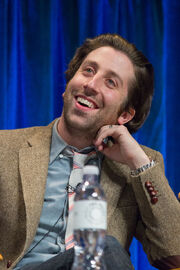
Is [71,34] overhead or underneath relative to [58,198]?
overhead

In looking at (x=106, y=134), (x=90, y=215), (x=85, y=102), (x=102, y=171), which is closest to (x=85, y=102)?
(x=85, y=102)

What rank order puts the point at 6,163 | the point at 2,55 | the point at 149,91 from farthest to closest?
the point at 2,55
the point at 149,91
the point at 6,163

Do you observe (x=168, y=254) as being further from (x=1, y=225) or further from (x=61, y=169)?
(x=1, y=225)

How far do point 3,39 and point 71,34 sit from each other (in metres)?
0.45

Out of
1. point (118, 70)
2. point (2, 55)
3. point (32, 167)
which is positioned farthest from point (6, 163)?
point (2, 55)

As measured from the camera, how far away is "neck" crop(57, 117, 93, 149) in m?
1.83

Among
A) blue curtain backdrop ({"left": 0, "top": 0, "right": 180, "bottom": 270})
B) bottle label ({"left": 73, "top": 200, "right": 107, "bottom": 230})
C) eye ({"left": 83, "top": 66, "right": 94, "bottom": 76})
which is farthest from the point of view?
blue curtain backdrop ({"left": 0, "top": 0, "right": 180, "bottom": 270})

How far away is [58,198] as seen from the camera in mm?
1685

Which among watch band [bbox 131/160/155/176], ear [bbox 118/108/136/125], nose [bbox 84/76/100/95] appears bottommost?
watch band [bbox 131/160/155/176]

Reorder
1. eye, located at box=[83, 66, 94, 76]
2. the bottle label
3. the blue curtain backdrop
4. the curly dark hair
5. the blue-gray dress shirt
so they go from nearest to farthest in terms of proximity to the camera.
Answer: the bottle label → the blue-gray dress shirt → eye, located at box=[83, 66, 94, 76] → the curly dark hair → the blue curtain backdrop

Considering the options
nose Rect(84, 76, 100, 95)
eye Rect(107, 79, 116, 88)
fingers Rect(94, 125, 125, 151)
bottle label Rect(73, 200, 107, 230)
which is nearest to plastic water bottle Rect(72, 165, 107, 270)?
bottle label Rect(73, 200, 107, 230)

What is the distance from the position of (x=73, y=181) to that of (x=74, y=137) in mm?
215

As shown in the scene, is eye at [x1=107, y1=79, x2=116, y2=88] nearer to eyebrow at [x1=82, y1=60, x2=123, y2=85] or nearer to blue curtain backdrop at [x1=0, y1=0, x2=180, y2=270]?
eyebrow at [x1=82, y1=60, x2=123, y2=85]

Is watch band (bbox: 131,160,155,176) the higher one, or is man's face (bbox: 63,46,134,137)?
man's face (bbox: 63,46,134,137)
